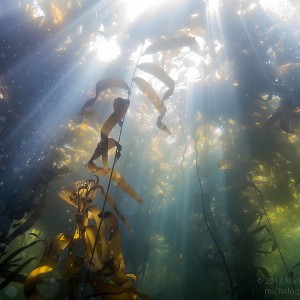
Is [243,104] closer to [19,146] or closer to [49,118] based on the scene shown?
[49,118]

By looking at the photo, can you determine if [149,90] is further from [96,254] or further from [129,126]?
[129,126]

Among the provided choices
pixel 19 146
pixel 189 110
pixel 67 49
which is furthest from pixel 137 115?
pixel 19 146

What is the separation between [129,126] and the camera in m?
5.76

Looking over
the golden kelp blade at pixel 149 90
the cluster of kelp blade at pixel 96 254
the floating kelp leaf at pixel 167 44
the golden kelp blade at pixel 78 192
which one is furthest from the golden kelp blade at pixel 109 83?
the golden kelp blade at pixel 78 192

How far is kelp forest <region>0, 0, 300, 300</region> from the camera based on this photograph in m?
1.56

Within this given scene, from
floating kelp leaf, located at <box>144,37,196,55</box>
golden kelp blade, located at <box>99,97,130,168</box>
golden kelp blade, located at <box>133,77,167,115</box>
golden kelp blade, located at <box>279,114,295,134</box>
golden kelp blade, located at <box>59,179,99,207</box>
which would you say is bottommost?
golden kelp blade, located at <box>59,179,99,207</box>

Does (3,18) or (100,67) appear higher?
(100,67)

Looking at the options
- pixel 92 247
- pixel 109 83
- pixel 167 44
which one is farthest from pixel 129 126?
pixel 92 247

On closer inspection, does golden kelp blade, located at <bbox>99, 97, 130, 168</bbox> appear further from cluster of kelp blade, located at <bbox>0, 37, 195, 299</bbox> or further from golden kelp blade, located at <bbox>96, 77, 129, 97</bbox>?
golden kelp blade, located at <bbox>96, 77, 129, 97</bbox>

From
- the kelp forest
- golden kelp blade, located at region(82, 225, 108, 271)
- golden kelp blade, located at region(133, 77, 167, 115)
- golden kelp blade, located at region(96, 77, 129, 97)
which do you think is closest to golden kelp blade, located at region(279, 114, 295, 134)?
the kelp forest

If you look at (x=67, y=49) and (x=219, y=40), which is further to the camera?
(x=219, y=40)

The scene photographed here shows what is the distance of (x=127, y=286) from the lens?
4.64ft

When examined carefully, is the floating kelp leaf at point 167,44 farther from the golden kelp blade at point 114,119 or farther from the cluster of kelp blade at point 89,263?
the cluster of kelp blade at point 89,263

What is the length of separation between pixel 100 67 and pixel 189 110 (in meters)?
2.57
